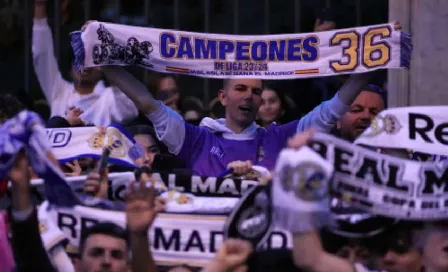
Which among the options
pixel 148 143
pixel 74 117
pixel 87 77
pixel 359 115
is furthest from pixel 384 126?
pixel 87 77

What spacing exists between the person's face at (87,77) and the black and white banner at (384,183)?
3.40m

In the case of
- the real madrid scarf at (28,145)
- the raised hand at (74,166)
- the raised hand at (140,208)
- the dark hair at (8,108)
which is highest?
the dark hair at (8,108)

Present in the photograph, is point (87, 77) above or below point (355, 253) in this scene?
above

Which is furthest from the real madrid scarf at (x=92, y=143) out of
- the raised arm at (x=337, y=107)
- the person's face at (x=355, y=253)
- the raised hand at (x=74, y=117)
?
the person's face at (x=355, y=253)

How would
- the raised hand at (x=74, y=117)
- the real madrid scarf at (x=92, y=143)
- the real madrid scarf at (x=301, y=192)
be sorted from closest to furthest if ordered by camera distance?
the real madrid scarf at (x=301, y=192)
the real madrid scarf at (x=92, y=143)
the raised hand at (x=74, y=117)

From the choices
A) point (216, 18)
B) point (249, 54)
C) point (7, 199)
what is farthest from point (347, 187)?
point (216, 18)

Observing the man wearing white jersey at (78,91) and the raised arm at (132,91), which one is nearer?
the raised arm at (132,91)

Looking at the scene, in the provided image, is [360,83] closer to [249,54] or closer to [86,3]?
[249,54]

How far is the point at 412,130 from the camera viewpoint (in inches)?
240

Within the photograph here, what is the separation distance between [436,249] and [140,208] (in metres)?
1.16

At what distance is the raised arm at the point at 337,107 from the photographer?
6672mm

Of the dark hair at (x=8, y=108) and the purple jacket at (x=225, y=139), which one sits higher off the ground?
the dark hair at (x=8, y=108)

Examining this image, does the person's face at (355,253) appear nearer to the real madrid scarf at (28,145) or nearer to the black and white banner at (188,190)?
the black and white banner at (188,190)

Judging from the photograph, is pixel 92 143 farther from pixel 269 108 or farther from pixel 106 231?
pixel 269 108
